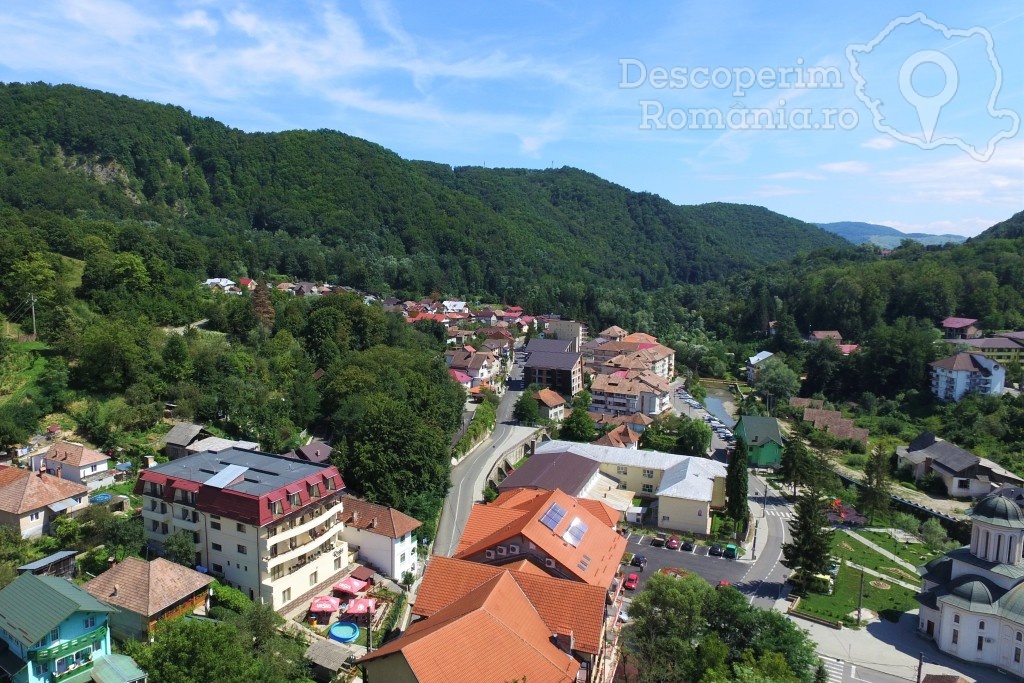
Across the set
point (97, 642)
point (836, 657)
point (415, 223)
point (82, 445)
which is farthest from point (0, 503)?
point (415, 223)

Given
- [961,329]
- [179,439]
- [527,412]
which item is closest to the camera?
[179,439]

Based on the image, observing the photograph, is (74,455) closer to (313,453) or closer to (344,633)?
(313,453)

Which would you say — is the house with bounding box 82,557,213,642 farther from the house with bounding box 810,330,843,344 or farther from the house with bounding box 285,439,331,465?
the house with bounding box 810,330,843,344

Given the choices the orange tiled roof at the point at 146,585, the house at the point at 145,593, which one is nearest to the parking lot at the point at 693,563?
the house at the point at 145,593

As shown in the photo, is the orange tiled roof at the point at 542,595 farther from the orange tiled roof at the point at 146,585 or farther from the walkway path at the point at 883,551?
the walkway path at the point at 883,551

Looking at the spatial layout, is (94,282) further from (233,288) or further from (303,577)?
(303,577)

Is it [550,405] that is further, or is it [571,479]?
[550,405]

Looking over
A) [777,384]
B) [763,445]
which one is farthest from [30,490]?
[777,384]
